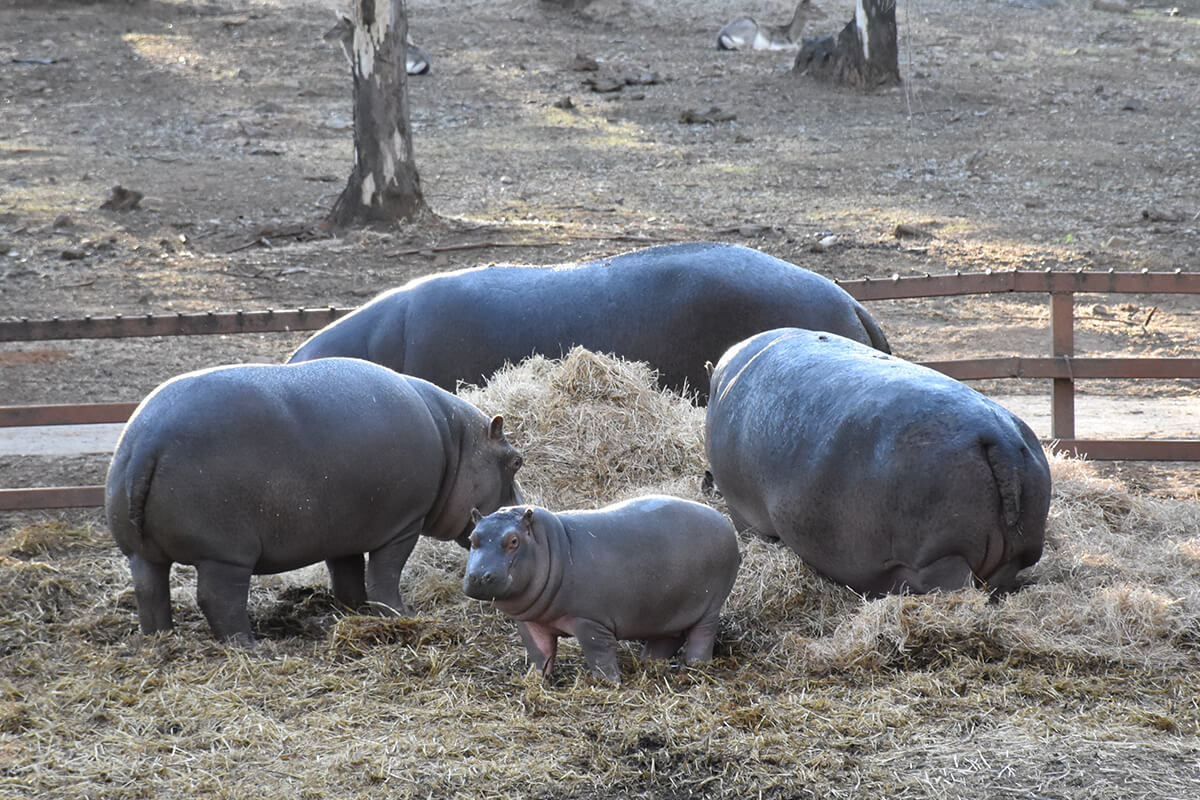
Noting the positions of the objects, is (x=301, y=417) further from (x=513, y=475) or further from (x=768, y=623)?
(x=768, y=623)

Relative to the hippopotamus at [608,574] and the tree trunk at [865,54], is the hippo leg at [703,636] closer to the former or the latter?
the hippopotamus at [608,574]

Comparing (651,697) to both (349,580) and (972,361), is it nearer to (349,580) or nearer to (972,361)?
(349,580)

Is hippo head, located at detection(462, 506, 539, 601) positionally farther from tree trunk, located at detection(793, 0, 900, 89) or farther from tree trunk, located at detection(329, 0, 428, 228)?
tree trunk, located at detection(793, 0, 900, 89)

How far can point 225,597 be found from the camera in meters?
5.02

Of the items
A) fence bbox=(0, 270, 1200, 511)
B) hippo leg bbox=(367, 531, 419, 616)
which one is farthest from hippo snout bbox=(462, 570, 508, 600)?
fence bbox=(0, 270, 1200, 511)

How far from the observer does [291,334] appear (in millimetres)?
11133

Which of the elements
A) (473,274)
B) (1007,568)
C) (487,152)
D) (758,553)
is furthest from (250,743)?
(487,152)

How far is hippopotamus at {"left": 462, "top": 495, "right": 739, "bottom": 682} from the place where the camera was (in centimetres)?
459

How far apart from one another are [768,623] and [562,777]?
1.48 meters

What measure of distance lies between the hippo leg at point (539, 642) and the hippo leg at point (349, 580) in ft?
3.49

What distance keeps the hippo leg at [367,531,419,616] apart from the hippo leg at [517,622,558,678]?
780 millimetres

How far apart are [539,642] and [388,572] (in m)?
0.90

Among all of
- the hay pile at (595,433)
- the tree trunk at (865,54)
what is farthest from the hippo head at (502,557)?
the tree trunk at (865,54)

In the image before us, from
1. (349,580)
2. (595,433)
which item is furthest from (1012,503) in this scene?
(349,580)
